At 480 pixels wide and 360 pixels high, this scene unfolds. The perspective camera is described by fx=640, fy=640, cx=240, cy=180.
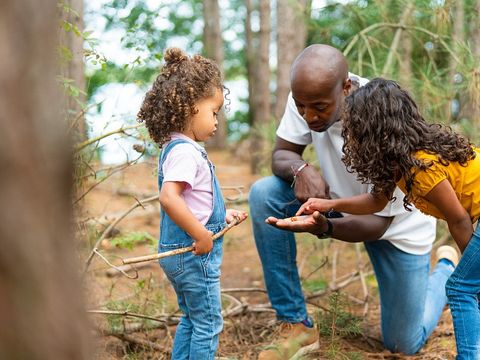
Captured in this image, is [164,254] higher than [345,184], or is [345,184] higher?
[164,254]

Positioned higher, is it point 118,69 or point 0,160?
point 0,160

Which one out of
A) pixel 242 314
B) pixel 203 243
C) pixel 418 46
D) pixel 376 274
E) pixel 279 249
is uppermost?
pixel 418 46

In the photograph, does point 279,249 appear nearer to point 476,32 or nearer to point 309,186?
point 309,186

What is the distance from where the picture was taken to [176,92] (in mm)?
2584

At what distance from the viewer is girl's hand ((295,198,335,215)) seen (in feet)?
9.43

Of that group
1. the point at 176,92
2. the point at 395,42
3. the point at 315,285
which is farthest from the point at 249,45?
the point at 176,92

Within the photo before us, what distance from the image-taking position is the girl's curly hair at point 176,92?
8.48 ft

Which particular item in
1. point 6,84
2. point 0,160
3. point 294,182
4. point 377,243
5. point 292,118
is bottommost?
point 377,243

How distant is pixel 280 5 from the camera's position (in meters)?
6.17

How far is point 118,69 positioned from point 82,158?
37.1 inches

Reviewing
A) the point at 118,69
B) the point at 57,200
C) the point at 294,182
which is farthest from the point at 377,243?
the point at 57,200

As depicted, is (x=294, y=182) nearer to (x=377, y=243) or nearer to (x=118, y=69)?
(x=377, y=243)

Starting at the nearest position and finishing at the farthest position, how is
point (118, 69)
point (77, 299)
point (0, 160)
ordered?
point (0, 160) < point (77, 299) < point (118, 69)

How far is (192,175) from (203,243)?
0.87ft
